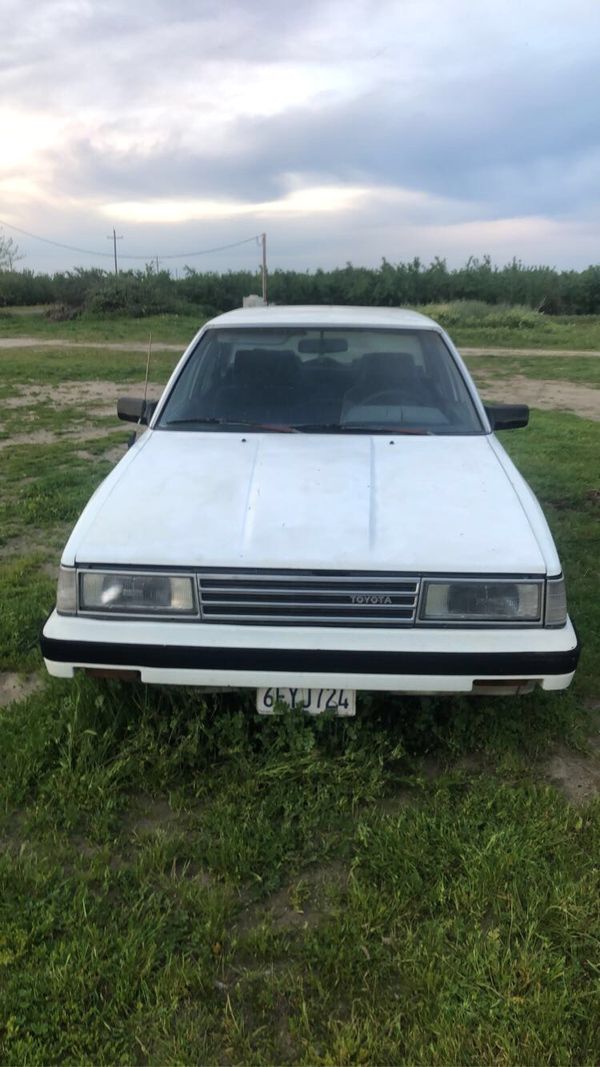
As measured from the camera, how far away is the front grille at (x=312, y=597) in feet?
8.27

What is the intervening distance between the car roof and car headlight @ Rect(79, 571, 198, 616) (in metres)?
1.90

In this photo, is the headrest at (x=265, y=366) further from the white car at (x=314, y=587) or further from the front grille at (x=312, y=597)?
the front grille at (x=312, y=597)

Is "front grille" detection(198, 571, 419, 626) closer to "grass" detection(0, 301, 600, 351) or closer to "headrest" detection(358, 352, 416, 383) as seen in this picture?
"headrest" detection(358, 352, 416, 383)

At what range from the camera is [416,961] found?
6.56 feet

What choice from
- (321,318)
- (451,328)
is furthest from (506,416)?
(451,328)

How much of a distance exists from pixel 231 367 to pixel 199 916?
101 inches

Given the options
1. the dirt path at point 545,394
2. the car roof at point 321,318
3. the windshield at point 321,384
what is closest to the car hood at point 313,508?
the windshield at point 321,384

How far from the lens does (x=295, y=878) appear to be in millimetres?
2322

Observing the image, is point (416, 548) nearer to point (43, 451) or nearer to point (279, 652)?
point (279, 652)

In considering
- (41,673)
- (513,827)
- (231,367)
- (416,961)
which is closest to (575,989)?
(416,961)

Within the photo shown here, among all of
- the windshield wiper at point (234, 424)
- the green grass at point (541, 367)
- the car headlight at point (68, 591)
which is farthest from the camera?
the green grass at point (541, 367)

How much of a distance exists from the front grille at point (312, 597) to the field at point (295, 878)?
1.45 feet

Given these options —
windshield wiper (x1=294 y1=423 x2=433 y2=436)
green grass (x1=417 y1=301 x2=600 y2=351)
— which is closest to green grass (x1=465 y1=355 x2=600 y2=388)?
green grass (x1=417 y1=301 x2=600 y2=351)

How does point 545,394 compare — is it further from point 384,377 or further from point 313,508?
point 313,508
